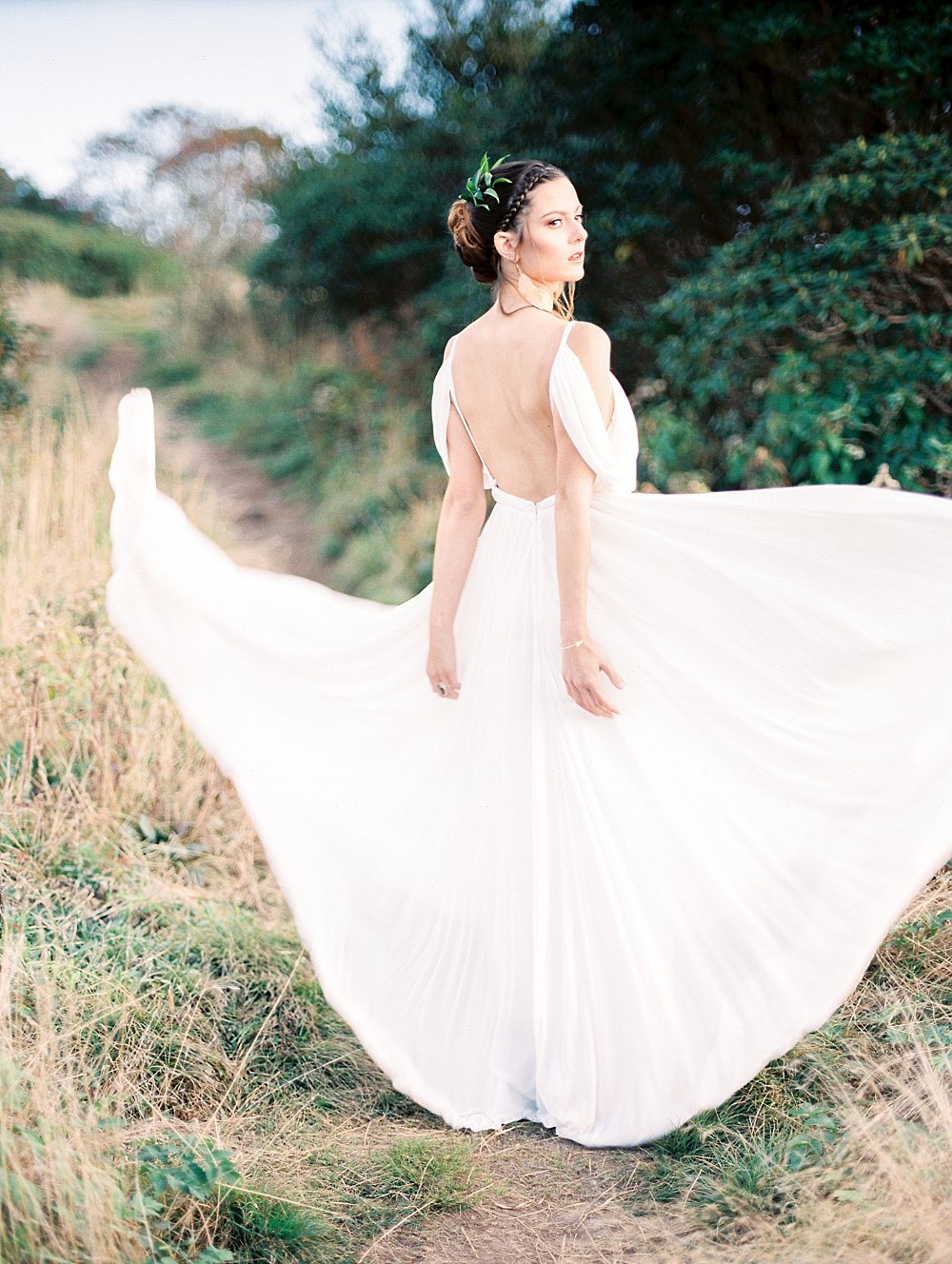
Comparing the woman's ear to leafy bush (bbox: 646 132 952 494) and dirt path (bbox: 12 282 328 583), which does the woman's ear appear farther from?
dirt path (bbox: 12 282 328 583)

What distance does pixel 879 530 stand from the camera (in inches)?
96.1

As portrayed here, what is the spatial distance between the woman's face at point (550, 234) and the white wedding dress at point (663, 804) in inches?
9.4

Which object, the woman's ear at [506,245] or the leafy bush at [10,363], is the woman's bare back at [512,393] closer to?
the woman's ear at [506,245]

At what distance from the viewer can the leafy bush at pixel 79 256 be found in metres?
12.0

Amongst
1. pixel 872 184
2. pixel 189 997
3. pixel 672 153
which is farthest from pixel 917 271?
pixel 189 997

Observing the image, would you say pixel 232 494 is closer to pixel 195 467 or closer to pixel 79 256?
pixel 195 467

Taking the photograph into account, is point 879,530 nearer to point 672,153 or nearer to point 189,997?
point 189,997

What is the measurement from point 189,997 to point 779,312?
12.9 feet

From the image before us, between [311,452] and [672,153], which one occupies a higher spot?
[672,153]

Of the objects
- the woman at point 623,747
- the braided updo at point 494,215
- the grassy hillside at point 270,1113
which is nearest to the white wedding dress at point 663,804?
the woman at point 623,747

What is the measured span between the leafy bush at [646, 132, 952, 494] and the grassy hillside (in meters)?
2.37

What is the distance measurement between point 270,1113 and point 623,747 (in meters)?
1.19

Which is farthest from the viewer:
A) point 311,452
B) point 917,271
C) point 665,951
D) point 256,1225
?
point 311,452

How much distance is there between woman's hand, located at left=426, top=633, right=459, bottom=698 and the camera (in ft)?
8.79
